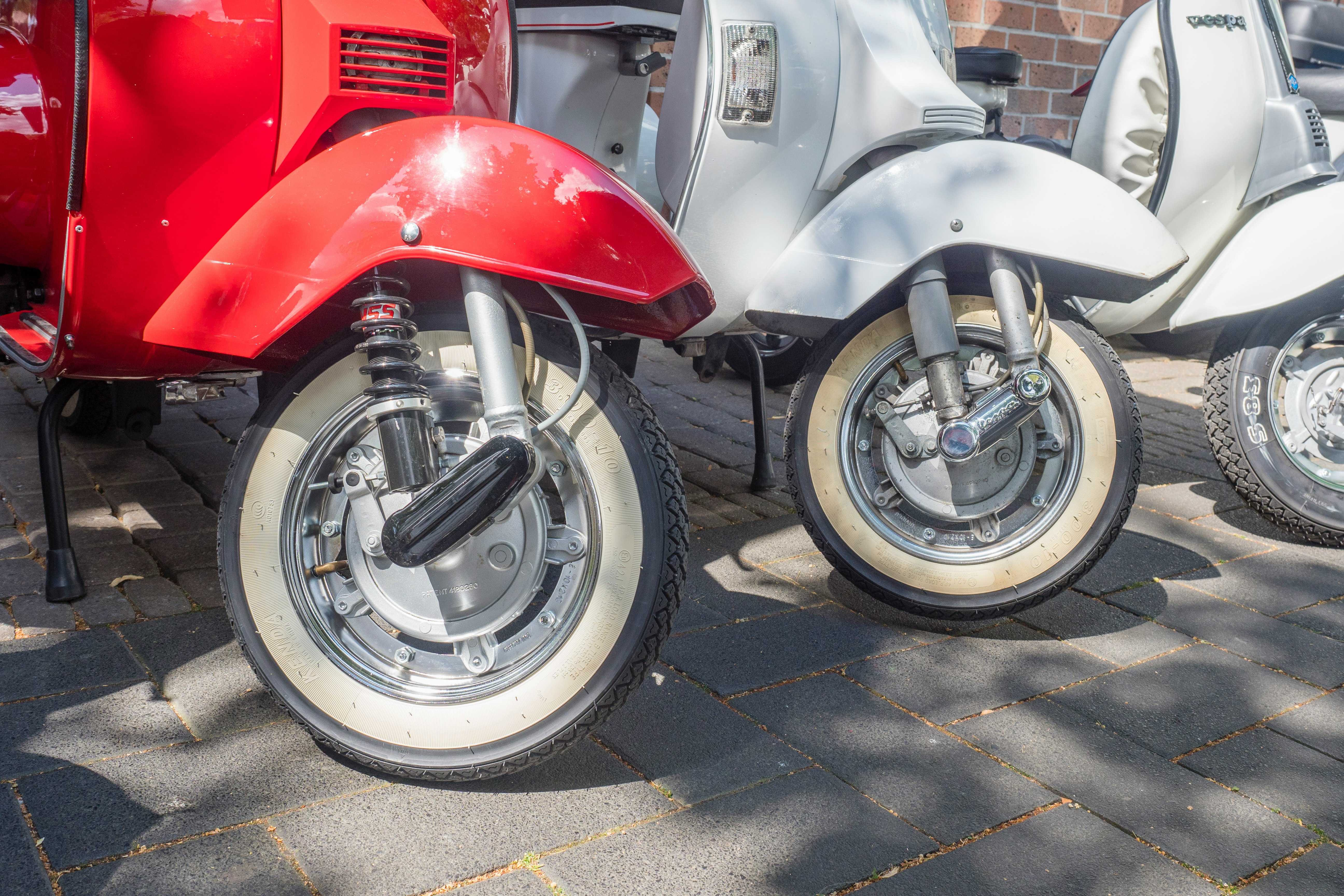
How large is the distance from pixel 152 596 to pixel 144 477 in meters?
0.93

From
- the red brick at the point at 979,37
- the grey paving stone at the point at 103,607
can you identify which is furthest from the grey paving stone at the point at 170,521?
the red brick at the point at 979,37

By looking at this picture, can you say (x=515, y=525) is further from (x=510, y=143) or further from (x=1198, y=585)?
(x=1198, y=585)

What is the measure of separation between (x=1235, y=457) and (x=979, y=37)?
148 inches

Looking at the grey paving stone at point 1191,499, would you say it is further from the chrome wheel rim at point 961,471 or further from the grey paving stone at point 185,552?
the grey paving stone at point 185,552

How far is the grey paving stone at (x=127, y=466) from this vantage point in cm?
323

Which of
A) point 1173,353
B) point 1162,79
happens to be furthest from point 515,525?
point 1173,353

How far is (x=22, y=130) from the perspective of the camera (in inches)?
84.5

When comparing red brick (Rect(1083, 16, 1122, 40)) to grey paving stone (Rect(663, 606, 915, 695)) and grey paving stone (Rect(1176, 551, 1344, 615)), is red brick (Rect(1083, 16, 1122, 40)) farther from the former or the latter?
grey paving stone (Rect(663, 606, 915, 695))

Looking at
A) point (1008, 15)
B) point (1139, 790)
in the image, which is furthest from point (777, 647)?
point (1008, 15)

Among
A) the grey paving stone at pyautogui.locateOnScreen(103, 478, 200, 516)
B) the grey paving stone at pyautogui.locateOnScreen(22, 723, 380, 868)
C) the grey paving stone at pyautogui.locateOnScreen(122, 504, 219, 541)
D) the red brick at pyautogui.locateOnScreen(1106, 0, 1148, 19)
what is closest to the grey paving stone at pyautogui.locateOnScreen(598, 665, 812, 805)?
the grey paving stone at pyautogui.locateOnScreen(22, 723, 380, 868)

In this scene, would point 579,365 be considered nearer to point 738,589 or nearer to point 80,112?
point 80,112

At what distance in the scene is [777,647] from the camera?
2.32 metres

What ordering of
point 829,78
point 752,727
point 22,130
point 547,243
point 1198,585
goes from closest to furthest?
point 547,243, point 752,727, point 22,130, point 829,78, point 1198,585

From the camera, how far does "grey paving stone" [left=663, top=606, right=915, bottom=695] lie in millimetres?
2184
